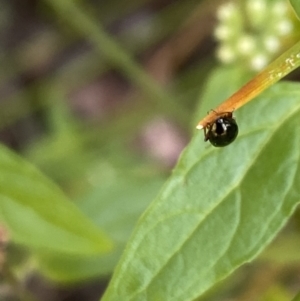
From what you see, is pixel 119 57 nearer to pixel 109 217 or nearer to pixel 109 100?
pixel 109 217

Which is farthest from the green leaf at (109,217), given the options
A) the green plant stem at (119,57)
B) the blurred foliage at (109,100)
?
the green plant stem at (119,57)

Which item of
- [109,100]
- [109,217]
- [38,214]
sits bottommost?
[38,214]

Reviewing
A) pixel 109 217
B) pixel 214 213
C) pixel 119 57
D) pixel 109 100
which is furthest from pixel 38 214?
pixel 109 100

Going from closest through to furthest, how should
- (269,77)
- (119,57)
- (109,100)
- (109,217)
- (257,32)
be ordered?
(269,77), (257,32), (109,217), (119,57), (109,100)

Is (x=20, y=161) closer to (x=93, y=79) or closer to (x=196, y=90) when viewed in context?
(x=196, y=90)

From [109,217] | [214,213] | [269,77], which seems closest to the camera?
[269,77]

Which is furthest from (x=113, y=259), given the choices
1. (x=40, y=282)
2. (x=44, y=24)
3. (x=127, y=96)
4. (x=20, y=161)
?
(x=44, y=24)

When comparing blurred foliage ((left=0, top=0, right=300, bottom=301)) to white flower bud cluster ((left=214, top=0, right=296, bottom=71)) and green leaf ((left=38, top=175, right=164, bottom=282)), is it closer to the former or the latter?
green leaf ((left=38, top=175, right=164, bottom=282))
